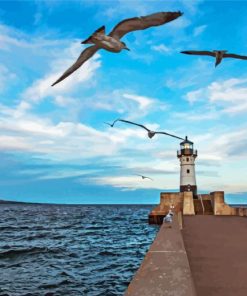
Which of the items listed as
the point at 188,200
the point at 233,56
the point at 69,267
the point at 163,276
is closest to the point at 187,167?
the point at 188,200

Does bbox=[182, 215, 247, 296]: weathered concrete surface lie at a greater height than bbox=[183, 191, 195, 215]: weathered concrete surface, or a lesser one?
lesser

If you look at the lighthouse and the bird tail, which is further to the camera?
the lighthouse

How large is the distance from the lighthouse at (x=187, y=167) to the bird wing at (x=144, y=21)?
28998mm

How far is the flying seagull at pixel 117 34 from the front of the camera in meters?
3.69

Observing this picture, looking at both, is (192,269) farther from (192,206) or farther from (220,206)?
(192,206)

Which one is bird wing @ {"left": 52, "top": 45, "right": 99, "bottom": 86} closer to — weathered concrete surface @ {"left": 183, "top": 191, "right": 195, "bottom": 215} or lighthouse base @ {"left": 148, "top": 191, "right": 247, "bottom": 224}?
lighthouse base @ {"left": 148, "top": 191, "right": 247, "bottom": 224}

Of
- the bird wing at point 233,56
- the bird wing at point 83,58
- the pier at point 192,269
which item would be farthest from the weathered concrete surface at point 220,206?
the bird wing at point 83,58

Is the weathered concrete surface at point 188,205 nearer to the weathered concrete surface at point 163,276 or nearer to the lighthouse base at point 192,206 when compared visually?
the lighthouse base at point 192,206

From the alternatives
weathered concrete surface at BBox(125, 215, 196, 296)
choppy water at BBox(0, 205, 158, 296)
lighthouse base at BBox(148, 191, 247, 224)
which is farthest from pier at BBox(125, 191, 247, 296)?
lighthouse base at BBox(148, 191, 247, 224)

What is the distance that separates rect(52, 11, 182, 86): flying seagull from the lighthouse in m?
28.7

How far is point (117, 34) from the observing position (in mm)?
4164

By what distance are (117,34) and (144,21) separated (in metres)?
0.48

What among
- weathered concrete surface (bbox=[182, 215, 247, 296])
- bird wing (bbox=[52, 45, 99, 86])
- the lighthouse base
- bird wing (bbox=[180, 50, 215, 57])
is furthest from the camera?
the lighthouse base

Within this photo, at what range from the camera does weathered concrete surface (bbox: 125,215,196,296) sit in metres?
3.84
